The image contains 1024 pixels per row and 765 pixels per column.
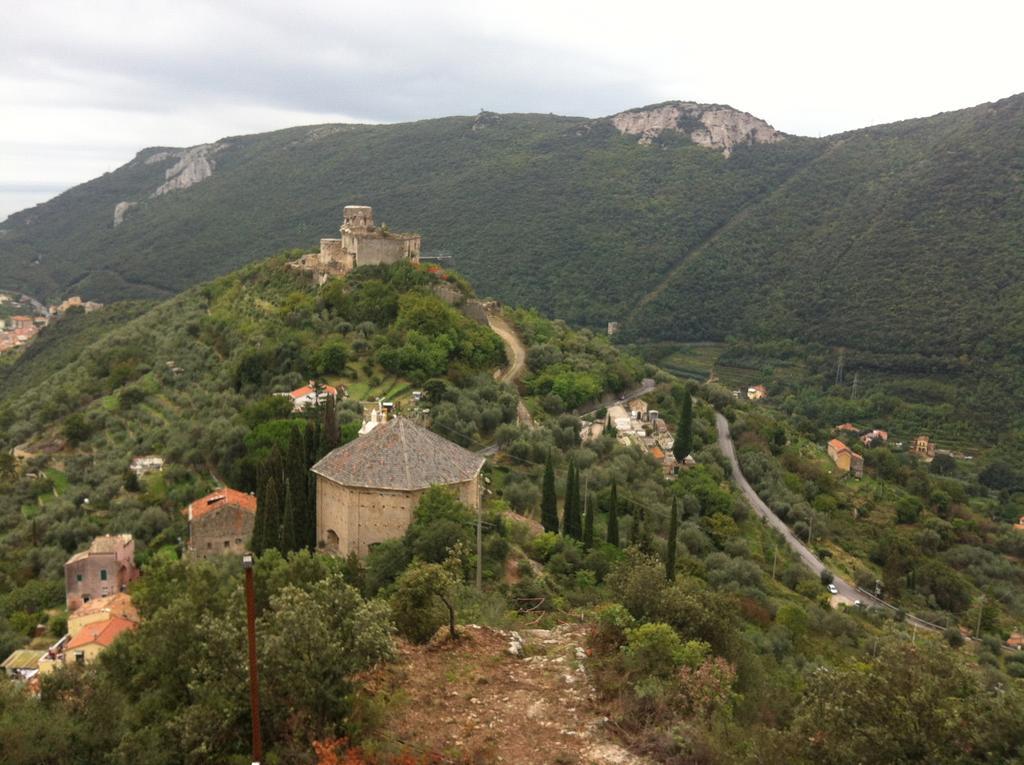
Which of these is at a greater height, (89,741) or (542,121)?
(542,121)

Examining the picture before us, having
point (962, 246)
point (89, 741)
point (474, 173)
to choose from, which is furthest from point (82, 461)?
point (474, 173)

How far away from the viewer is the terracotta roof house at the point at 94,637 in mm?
24219

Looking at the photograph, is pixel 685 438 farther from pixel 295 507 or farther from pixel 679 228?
pixel 679 228

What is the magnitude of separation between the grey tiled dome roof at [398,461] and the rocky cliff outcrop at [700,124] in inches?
5127

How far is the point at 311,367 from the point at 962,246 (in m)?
81.6

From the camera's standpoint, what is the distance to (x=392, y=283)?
2057 inches

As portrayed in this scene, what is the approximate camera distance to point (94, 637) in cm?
2500

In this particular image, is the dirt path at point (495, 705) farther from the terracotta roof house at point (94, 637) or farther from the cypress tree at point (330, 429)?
the cypress tree at point (330, 429)

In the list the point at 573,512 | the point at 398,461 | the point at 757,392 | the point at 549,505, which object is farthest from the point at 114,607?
the point at 757,392

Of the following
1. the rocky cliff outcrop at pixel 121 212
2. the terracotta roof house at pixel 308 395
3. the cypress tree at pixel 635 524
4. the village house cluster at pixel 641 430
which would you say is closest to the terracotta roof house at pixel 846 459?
the village house cluster at pixel 641 430

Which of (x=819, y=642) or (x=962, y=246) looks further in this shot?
(x=962, y=246)

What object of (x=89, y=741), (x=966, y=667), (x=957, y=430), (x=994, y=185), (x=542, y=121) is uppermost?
(x=542, y=121)

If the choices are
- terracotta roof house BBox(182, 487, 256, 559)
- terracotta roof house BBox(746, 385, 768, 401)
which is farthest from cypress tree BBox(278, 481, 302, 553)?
terracotta roof house BBox(746, 385, 768, 401)

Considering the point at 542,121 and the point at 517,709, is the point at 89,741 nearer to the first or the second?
the point at 517,709
